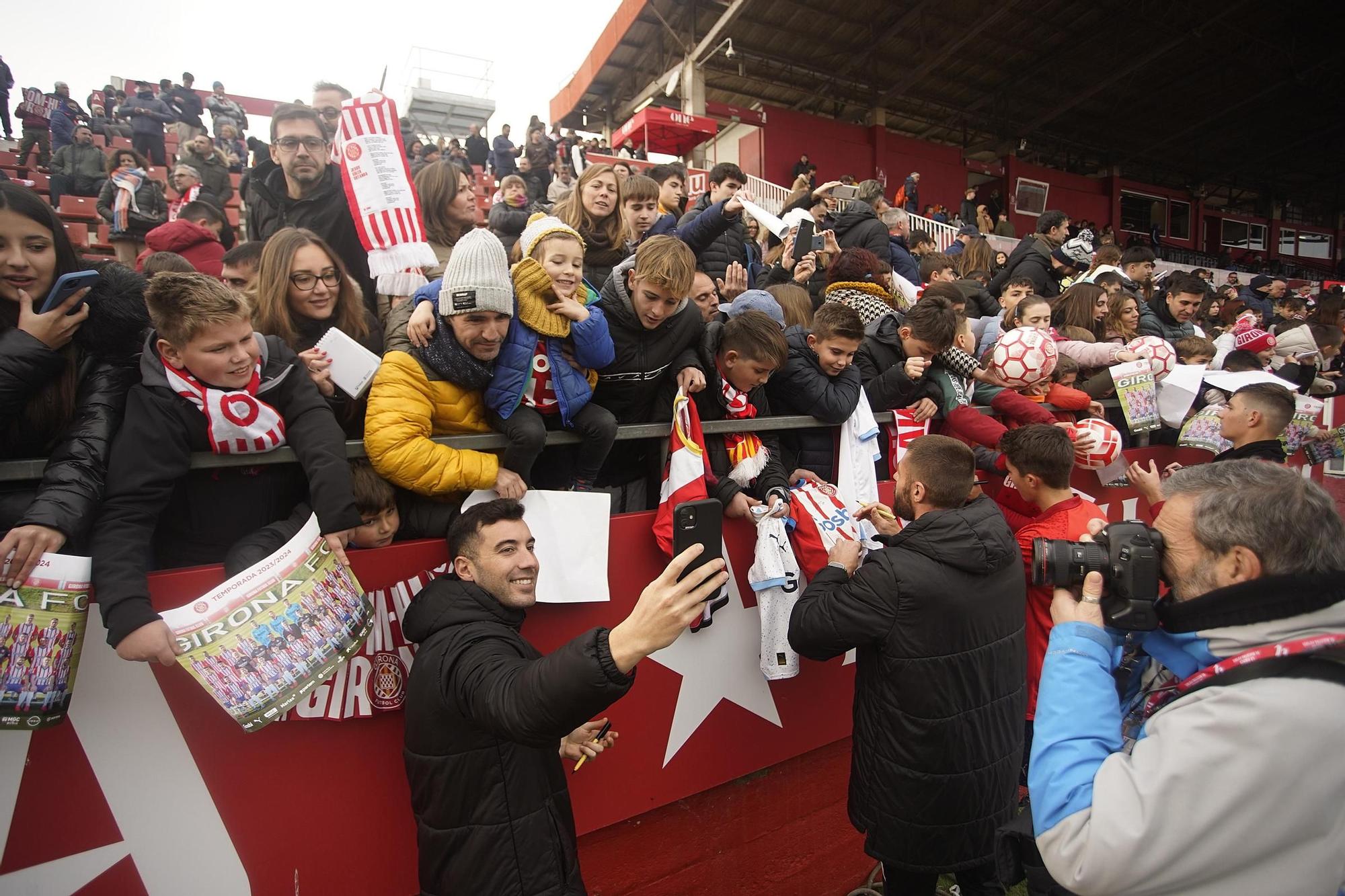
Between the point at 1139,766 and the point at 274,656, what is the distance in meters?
2.14

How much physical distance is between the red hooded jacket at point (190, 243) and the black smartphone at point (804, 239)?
3704mm

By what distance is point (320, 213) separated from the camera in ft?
11.9

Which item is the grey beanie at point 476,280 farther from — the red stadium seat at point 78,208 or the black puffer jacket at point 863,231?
the red stadium seat at point 78,208

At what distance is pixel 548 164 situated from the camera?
13.1 m

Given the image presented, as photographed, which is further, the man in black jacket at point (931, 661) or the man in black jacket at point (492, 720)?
the man in black jacket at point (931, 661)

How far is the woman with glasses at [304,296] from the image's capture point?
2.52 meters

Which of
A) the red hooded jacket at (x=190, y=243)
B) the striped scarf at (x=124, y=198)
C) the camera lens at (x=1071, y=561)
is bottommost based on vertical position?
the camera lens at (x=1071, y=561)

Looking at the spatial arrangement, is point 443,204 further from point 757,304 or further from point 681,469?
point 681,469

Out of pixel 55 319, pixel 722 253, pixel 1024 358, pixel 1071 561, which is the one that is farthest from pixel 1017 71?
pixel 55 319

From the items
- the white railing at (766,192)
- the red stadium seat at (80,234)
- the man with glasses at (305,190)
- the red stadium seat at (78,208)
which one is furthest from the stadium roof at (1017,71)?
the man with glasses at (305,190)

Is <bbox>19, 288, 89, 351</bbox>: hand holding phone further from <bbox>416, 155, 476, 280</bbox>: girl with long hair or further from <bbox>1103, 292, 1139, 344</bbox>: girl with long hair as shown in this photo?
<bbox>1103, 292, 1139, 344</bbox>: girl with long hair

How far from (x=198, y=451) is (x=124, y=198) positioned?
815cm

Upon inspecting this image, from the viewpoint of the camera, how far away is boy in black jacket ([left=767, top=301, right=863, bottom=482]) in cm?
313

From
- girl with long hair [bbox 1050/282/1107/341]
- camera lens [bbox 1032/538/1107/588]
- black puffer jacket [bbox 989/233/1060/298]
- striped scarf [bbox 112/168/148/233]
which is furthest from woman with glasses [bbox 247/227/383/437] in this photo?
striped scarf [bbox 112/168/148/233]
